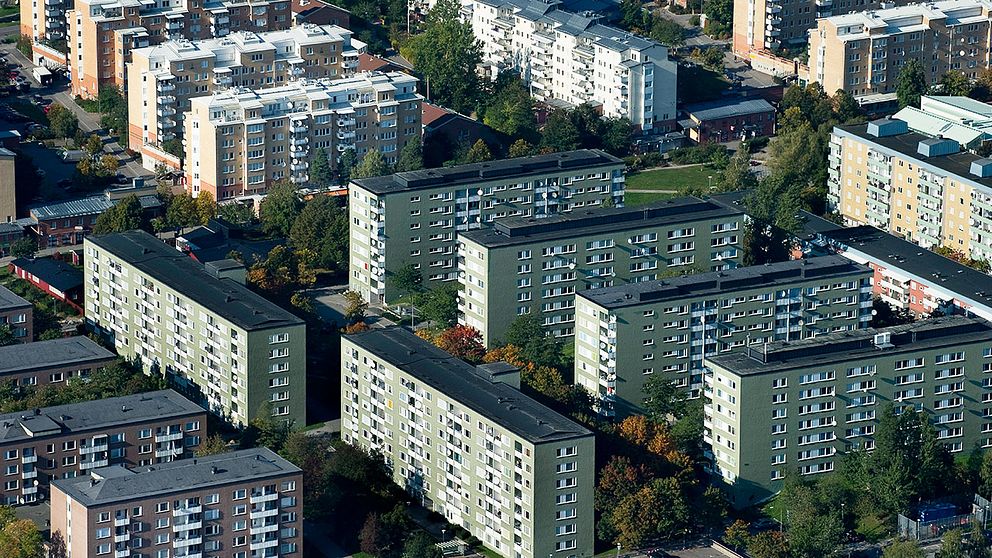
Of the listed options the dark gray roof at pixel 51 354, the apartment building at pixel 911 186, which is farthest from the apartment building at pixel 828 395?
the dark gray roof at pixel 51 354

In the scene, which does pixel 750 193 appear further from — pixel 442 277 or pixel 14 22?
pixel 14 22

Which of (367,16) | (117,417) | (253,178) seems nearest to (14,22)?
(367,16)

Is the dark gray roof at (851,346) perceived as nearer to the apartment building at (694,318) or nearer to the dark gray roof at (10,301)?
the apartment building at (694,318)

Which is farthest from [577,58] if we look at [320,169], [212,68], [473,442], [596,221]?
[473,442]

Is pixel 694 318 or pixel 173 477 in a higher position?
pixel 694 318

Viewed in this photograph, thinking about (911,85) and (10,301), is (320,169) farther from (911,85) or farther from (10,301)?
(911,85)
